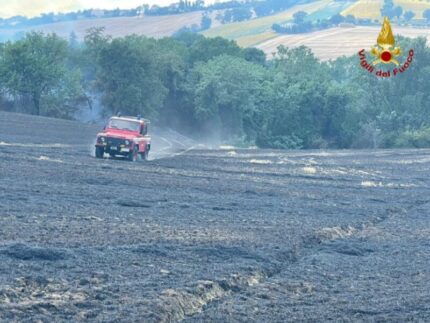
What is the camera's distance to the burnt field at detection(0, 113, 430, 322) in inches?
579

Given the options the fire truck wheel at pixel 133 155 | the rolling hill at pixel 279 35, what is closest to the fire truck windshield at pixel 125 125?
the fire truck wheel at pixel 133 155

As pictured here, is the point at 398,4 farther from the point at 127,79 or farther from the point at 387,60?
the point at 127,79

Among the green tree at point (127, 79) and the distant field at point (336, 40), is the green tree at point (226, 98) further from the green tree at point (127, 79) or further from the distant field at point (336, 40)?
the distant field at point (336, 40)

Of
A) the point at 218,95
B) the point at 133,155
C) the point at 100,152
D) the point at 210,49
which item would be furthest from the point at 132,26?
the point at 133,155

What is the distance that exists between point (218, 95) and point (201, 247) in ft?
285

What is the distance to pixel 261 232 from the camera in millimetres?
23906

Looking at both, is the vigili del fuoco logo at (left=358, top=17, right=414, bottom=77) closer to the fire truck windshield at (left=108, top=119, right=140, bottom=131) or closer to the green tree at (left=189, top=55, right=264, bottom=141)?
the green tree at (left=189, top=55, right=264, bottom=141)

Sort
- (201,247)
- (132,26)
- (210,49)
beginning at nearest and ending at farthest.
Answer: (201,247) → (210,49) → (132,26)

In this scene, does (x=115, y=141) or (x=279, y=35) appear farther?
(x=279, y=35)

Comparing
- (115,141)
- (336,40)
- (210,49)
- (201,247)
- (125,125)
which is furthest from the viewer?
(336,40)

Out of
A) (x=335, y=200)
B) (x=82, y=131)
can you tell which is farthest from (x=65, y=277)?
(x=82, y=131)

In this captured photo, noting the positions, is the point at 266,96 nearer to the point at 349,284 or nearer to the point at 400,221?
the point at 400,221

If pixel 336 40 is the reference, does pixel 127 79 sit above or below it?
below

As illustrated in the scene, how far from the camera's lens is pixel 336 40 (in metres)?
169
